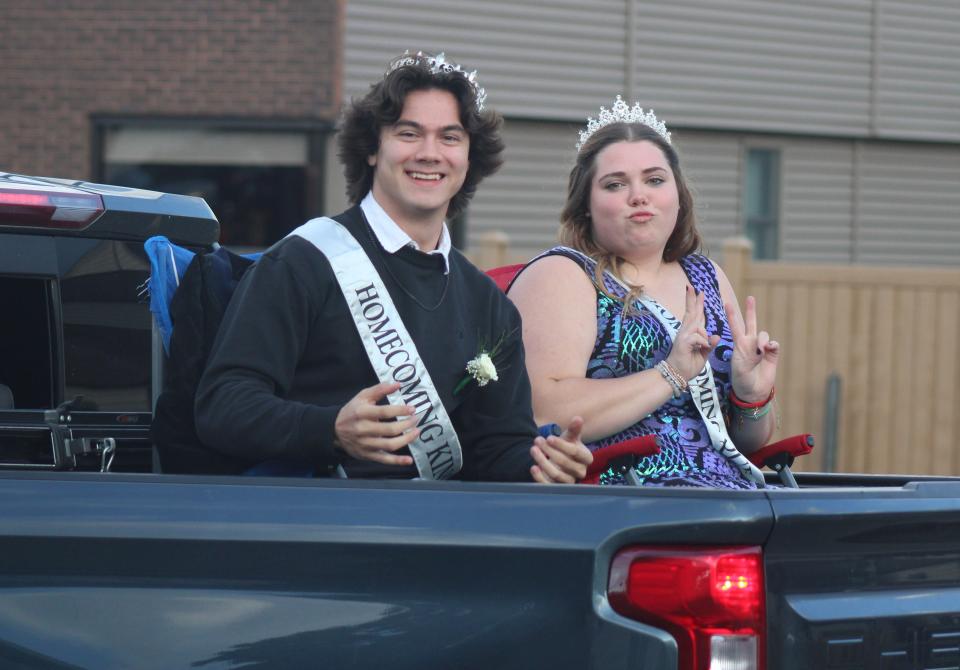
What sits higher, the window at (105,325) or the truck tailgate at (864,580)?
the window at (105,325)

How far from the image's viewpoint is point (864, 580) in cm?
212

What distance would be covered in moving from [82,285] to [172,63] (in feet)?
32.5

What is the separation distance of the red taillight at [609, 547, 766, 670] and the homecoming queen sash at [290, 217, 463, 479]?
0.94 m

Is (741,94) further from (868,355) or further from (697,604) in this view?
(697,604)

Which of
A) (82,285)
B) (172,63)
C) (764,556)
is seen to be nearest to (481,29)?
(172,63)

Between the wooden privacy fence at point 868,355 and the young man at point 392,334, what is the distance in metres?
5.75

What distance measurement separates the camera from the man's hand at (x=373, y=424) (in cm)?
247

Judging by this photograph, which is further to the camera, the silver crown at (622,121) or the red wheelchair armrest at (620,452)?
the silver crown at (622,121)

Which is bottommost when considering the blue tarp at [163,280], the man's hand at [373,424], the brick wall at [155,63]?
the man's hand at [373,424]

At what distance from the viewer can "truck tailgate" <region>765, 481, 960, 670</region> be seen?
2037 mm

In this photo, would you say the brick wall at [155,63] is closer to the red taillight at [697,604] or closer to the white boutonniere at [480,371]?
the white boutonniere at [480,371]

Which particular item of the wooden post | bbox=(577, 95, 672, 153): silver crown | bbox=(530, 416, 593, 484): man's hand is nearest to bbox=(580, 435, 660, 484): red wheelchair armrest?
bbox=(530, 416, 593, 484): man's hand

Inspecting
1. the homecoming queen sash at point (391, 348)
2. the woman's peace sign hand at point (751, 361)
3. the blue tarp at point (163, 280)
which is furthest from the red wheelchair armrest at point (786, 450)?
the blue tarp at point (163, 280)

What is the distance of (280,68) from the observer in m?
12.5
